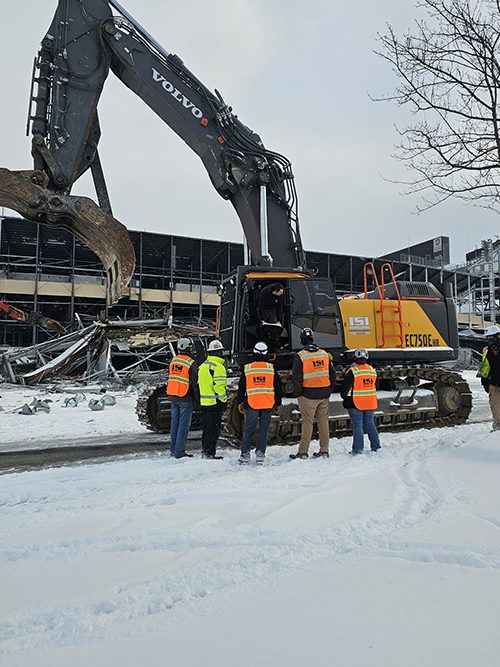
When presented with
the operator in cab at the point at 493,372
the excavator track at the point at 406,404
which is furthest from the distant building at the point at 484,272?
the operator in cab at the point at 493,372

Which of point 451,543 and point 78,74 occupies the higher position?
point 78,74

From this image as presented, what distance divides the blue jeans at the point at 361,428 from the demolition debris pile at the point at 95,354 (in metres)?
12.6

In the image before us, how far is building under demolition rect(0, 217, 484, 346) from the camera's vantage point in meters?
28.1

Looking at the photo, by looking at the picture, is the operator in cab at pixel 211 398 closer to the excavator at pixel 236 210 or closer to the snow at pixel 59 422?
the excavator at pixel 236 210

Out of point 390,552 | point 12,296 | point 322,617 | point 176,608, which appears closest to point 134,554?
point 176,608

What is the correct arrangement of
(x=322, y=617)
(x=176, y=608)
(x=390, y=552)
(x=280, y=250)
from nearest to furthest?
(x=322, y=617) → (x=176, y=608) → (x=390, y=552) → (x=280, y=250)

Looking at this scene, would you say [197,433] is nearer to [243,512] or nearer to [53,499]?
[53,499]

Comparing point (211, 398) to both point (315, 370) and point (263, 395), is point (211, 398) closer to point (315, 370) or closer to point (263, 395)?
point (263, 395)

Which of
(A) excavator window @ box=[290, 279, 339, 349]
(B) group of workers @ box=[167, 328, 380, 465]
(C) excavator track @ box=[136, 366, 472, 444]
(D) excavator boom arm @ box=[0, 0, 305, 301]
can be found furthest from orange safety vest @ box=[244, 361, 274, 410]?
(D) excavator boom arm @ box=[0, 0, 305, 301]

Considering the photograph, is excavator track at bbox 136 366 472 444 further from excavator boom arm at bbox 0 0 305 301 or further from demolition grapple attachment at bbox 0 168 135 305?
demolition grapple attachment at bbox 0 168 135 305

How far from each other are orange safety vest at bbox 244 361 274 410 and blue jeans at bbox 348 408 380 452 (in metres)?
1.30

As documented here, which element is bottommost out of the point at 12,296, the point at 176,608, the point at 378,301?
the point at 176,608

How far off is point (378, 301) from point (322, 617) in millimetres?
7251

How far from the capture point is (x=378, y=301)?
9.12 metres
